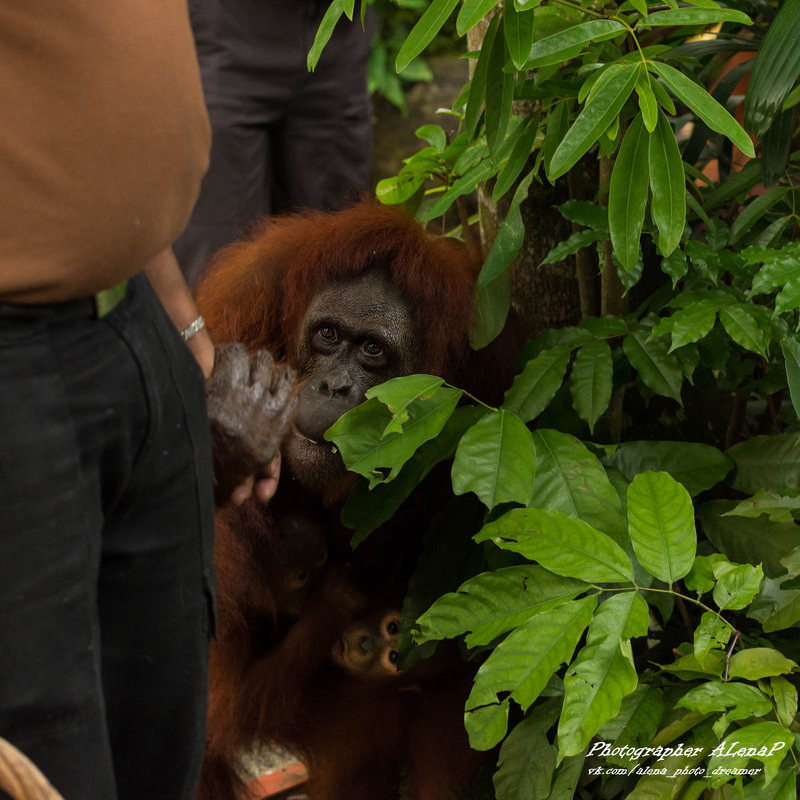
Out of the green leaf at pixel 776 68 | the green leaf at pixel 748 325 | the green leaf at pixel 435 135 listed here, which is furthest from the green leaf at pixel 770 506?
the green leaf at pixel 435 135

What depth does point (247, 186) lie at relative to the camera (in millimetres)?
3031

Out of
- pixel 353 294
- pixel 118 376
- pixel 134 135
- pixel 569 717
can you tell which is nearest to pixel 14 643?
pixel 118 376

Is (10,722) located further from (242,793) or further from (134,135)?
(242,793)

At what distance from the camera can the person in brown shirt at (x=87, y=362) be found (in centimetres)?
85

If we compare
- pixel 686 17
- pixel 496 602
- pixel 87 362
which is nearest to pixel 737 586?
pixel 496 602

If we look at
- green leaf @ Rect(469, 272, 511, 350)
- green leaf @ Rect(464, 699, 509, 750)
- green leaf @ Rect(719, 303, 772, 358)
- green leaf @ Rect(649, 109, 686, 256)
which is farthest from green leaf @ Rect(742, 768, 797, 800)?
green leaf @ Rect(469, 272, 511, 350)

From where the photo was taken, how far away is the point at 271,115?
3.01 meters

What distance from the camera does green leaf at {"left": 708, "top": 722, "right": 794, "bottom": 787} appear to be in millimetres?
1263

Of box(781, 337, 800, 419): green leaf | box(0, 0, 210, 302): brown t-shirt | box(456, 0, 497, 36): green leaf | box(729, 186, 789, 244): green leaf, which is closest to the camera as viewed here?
box(0, 0, 210, 302): brown t-shirt

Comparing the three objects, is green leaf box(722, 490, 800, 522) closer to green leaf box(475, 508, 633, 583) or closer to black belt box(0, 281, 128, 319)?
green leaf box(475, 508, 633, 583)

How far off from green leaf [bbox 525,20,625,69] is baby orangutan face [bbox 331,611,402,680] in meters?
1.12

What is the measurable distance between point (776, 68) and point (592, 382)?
22.5 inches

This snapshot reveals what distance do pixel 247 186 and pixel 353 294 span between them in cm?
124

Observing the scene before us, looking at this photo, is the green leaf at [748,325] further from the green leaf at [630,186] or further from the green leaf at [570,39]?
the green leaf at [570,39]
